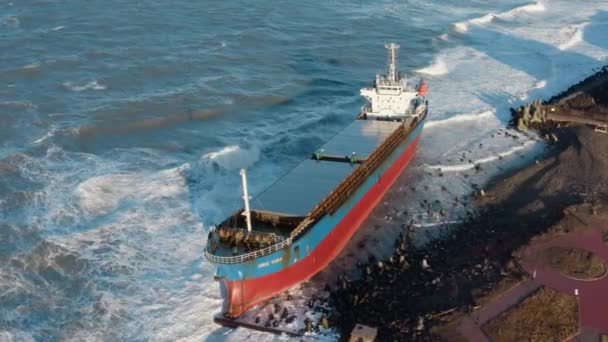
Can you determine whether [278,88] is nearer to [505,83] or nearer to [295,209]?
[505,83]

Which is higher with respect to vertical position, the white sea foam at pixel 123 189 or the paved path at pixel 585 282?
the paved path at pixel 585 282

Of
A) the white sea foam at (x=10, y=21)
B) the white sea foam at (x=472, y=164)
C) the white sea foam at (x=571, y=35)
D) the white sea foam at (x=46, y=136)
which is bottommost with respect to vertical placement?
the white sea foam at (x=472, y=164)

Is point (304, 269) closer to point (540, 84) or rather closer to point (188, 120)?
point (188, 120)

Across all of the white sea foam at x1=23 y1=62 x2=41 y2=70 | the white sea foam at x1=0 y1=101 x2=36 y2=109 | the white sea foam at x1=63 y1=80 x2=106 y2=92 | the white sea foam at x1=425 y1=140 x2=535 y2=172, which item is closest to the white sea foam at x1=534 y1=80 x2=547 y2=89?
the white sea foam at x1=425 y1=140 x2=535 y2=172

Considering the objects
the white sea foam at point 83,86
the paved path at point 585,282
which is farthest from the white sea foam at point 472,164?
the white sea foam at point 83,86

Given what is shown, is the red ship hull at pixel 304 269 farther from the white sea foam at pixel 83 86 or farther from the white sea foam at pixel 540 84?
the white sea foam at pixel 83 86

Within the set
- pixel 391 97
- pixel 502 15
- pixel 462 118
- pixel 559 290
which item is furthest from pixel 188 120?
pixel 502 15

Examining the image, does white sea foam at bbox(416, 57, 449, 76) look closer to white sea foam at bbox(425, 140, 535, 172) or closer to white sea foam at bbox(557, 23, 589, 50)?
white sea foam at bbox(557, 23, 589, 50)
